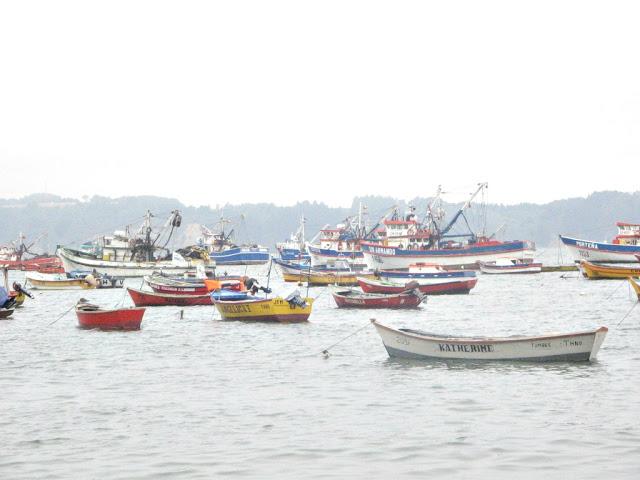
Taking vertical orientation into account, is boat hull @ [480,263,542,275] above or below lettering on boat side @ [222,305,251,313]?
below

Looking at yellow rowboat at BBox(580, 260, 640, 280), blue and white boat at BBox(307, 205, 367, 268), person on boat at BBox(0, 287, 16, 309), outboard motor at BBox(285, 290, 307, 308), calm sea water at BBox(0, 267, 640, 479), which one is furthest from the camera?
blue and white boat at BBox(307, 205, 367, 268)

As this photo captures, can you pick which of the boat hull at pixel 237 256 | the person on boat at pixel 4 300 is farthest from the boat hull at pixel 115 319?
the boat hull at pixel 237 256

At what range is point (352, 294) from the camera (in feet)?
213

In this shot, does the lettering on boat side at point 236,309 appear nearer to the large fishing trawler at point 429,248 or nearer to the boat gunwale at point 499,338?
the boat gunwale at point 499,338

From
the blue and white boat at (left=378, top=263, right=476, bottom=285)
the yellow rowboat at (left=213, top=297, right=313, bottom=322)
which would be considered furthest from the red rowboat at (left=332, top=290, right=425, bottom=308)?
the blue and white boat at (left=378, top=263, right=476, bottom=285)

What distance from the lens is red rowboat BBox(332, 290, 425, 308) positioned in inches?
2501

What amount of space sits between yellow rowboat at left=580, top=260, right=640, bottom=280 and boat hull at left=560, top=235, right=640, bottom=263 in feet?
56.7

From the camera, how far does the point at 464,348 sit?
32.0 meters

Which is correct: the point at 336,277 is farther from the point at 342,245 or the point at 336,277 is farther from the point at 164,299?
the point at 342,245

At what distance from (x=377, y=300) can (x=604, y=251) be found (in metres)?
68.9

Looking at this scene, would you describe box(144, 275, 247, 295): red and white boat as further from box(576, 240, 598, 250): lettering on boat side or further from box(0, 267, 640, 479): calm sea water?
box(576, 240, 598, 250): lettering on boat side

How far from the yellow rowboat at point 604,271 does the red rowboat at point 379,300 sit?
1567 inches

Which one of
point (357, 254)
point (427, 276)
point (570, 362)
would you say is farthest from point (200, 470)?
point (357, 254)

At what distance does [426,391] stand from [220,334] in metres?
20.9
